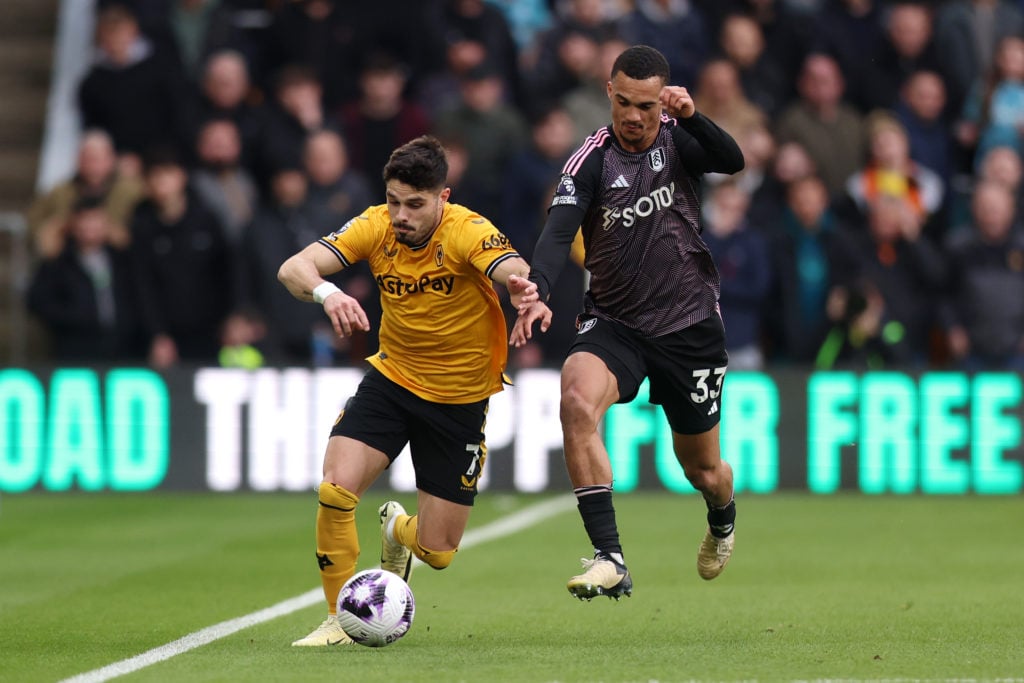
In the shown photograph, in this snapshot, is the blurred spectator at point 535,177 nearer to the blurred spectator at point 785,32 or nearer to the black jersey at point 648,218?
the blurred spectator at point 785,32

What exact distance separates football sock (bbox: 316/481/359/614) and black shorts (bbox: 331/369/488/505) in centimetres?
31

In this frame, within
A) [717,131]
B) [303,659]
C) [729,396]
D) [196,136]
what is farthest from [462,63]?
[303,659]

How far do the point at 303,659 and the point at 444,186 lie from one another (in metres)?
2.18

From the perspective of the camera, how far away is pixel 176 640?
8.62 m

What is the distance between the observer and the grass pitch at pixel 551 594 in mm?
7691

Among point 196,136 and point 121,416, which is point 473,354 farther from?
point 196,136

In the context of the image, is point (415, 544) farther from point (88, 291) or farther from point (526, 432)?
point (88, 291)

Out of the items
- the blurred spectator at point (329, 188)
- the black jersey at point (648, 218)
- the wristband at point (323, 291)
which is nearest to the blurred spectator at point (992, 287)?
the blurred spectator at point (329, 188)

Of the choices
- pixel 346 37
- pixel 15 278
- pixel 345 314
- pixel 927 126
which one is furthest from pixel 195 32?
pixel 345 314

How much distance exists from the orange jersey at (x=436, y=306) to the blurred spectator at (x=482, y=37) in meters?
9.50

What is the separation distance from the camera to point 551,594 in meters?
10.6

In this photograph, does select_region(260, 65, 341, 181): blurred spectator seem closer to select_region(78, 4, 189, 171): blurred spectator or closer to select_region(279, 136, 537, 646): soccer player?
select_region(78, 4, 189, 171): blurred spectator

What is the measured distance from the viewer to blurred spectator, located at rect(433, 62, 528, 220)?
17.5m

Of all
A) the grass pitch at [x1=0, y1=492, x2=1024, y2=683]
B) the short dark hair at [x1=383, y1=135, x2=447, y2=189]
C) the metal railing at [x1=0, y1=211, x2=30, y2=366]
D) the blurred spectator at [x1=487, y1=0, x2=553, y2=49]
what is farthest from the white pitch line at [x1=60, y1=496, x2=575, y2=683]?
the blurred spectator at [x1=487, y1=0, x2=553, y2=49]
